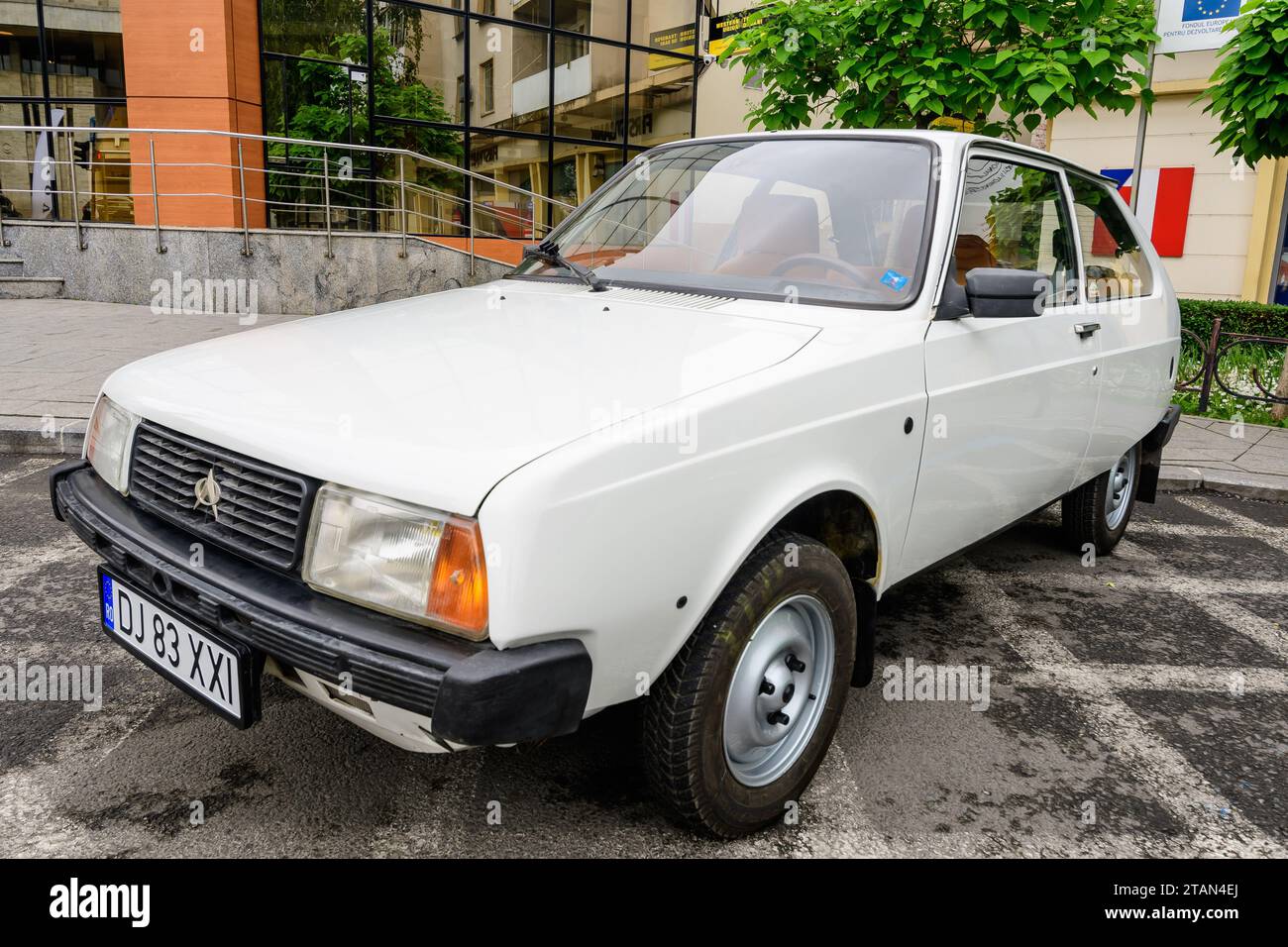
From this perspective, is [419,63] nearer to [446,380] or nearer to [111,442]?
[111,442]

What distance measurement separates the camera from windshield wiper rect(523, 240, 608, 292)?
3.05m

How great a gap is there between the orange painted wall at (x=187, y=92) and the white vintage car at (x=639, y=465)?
12.1m

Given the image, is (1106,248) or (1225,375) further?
(1225,375)

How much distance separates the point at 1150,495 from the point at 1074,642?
4.82 feet

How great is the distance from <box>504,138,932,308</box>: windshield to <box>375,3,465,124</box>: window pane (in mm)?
13315

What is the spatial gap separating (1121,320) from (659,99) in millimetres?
16068

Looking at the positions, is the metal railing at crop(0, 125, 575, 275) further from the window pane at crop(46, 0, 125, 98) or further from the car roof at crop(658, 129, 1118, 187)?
the car roof at crop(658, 129, 1118, 187)

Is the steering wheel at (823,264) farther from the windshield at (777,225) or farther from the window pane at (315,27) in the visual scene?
the window pane at (315,27)

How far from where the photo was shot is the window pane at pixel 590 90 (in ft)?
56.3

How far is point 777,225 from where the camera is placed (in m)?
2.99

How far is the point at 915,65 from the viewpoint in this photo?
7309mm

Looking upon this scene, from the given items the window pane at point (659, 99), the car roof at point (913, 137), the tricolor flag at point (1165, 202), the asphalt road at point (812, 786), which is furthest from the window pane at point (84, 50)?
the tricolor flag at point (1165, 202)

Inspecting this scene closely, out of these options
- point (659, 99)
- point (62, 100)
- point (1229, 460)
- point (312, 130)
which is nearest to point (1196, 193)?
point (659, 99)
